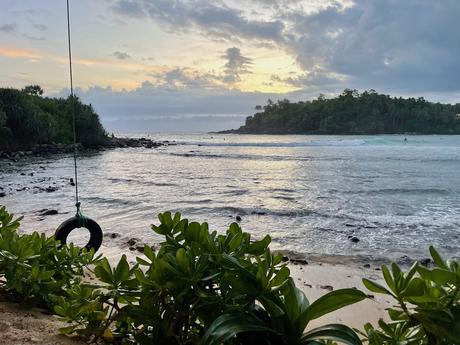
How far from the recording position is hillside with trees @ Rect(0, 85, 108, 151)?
130ft

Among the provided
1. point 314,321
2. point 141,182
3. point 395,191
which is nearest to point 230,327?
point 314,321

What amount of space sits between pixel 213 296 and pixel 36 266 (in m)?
1.34

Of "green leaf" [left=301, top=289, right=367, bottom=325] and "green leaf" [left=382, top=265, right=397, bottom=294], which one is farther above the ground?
"green leaf" [left=382, top=265, right=397, bottom=294]

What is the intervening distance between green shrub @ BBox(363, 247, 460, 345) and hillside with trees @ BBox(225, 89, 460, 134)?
101m

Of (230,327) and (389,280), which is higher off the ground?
(389,280)

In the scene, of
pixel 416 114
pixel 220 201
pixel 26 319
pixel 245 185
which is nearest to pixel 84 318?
pixel 26 319

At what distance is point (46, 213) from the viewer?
941 centimetres

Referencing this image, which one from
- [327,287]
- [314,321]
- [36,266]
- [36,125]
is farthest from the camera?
[36,125]

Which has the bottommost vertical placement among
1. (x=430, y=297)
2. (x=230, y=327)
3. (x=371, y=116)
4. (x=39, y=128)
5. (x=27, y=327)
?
(x=27, y=327)

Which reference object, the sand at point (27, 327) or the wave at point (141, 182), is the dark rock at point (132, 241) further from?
the wave at point (141, 182)

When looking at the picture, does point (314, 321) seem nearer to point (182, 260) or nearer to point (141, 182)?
point (182, 260)

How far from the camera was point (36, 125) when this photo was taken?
41.2 m

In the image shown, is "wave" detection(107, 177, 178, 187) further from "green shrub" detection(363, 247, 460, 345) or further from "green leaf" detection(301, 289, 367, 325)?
"green shrub" detection(363, 247, 460, 345)

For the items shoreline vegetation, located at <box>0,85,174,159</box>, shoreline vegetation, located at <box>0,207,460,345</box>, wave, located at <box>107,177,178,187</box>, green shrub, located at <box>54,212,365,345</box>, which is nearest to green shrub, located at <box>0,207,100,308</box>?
shoreline vegetation, located at <box>0,207,460,345</box>
